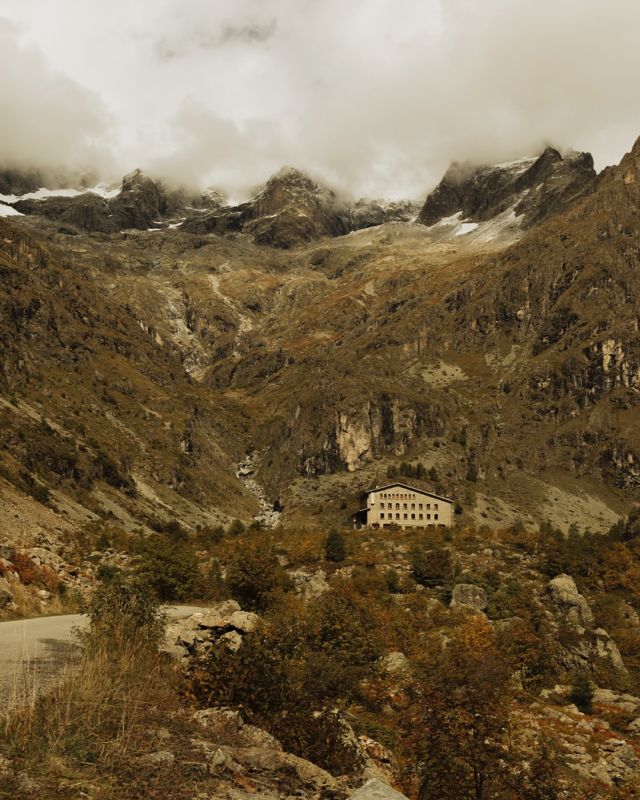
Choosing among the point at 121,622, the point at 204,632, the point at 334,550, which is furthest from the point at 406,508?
the point at 121,622

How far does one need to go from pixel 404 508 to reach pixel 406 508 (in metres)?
0.54

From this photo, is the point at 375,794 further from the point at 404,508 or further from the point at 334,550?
the point at 404,508

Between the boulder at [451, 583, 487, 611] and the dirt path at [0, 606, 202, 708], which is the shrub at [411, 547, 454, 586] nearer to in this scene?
the boulder at [451, 583, 487, 611]

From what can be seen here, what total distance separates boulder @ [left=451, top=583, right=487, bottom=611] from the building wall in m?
93.2

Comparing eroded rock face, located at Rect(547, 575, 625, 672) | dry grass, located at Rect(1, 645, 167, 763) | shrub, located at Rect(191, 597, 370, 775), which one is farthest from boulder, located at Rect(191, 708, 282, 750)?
eroded rock face, located at Rect(547, 575, 625, 672)

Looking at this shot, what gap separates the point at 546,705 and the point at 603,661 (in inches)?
708

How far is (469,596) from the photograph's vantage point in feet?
212

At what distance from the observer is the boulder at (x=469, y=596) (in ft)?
209

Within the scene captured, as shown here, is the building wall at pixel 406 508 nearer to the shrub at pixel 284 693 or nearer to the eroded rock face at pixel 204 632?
the eroded rock face at pixel 204 632

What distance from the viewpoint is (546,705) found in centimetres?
4038

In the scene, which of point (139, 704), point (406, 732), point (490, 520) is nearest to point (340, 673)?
point (406, 732)

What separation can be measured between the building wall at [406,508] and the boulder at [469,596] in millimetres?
93215

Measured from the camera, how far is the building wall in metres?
161

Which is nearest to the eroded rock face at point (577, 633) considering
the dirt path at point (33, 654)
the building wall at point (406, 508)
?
the dirt path at point (33, 654)
